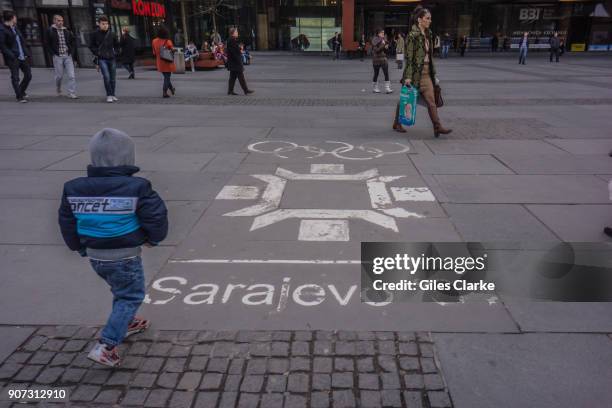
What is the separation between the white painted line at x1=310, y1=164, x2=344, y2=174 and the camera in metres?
6.58

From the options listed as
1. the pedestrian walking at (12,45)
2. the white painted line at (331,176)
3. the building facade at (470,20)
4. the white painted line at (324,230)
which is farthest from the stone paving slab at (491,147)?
the building facade at (470,20)

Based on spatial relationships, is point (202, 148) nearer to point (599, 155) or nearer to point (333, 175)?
point (333, 175)

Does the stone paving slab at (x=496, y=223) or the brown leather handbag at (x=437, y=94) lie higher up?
the brown leather handbag at (x=437, y=94)

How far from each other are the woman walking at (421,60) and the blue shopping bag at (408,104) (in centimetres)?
11

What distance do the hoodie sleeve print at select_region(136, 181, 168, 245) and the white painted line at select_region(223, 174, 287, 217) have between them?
7.72ft

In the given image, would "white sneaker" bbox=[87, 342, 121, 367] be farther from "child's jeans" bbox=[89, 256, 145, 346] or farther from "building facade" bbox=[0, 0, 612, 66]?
"building facade" bbox=[0, 0, 612, 66]

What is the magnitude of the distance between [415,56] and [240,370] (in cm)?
687

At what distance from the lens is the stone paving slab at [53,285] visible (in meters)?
3.28

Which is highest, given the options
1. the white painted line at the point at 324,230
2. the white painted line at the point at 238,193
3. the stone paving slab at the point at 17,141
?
the stone paving slab at the point at 17,141

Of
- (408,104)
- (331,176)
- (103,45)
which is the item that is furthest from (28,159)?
(408,104)

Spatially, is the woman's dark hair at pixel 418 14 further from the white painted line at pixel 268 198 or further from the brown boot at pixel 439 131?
the white painted line at pixel 268 198

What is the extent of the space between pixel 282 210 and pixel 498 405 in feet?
10.3

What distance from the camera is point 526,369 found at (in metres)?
2.70

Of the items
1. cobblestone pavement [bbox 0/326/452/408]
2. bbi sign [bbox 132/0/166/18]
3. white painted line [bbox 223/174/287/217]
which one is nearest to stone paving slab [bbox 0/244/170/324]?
cobblestone pavement [bbox 0/326/452/408]
